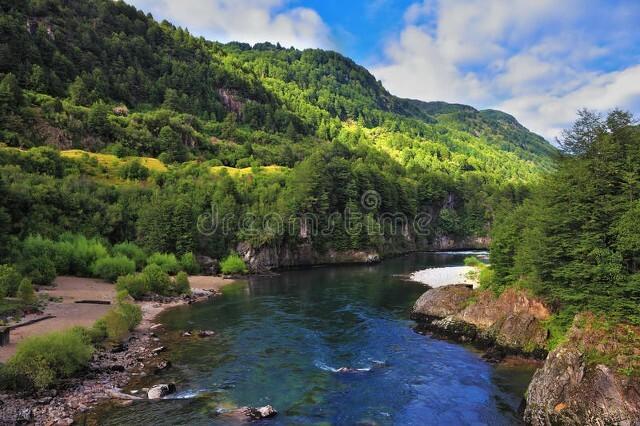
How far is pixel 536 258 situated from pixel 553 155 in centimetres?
827

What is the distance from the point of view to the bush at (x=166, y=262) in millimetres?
71750

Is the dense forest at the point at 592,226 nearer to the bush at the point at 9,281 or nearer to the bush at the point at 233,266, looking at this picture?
the bush at the point at 9,281

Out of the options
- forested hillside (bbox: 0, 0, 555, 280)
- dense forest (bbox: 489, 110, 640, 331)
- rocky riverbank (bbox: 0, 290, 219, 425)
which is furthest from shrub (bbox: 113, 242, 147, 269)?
dense forest (bbox: 489, 110, 640, 331)

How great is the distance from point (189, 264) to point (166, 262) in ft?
21.1

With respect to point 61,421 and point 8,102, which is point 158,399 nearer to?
point 61,421

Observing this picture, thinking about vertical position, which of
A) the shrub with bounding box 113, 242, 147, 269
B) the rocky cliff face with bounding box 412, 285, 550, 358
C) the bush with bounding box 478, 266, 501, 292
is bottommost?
the rocky cliff face with bounding box 412, 285, 550, 358

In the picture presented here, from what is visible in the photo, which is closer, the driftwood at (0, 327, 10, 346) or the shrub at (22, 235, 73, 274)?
the driftwood at (0, 327, 10, 346)

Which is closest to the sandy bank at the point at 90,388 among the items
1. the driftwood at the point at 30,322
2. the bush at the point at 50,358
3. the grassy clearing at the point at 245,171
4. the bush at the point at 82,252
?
the bush at the point at 50,358

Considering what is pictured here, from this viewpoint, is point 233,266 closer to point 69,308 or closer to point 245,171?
point 69,308

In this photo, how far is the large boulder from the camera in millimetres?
43344

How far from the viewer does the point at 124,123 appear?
143 metres

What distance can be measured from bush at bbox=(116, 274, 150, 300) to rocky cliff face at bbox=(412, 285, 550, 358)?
114ft

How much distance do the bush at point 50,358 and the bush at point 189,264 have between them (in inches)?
1921

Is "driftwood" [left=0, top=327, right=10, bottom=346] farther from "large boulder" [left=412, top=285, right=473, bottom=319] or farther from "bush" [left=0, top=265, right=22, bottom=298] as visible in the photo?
"large boulder" [left=412, top=285, right=473, bottom=319]
